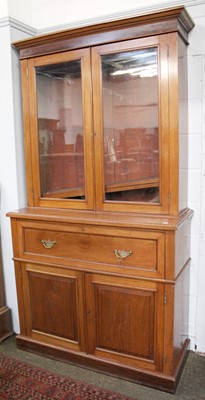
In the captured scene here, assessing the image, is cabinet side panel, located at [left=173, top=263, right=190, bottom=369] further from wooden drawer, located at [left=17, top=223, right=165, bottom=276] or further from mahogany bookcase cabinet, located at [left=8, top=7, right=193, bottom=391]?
wooden drawer, located at [left=17, top=223, right=165, bottom=276]

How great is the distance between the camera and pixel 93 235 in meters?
2.01

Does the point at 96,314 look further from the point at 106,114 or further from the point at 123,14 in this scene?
the point at 123,14

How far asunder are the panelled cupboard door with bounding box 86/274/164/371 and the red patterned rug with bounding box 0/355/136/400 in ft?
0.67

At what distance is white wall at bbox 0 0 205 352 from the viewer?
2061 mm

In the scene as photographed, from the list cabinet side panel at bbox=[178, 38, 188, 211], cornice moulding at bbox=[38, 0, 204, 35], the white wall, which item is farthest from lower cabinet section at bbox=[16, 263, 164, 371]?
cornice moulding at bbox=[38, 0, 204, 35]

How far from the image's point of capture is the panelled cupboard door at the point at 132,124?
1889mm

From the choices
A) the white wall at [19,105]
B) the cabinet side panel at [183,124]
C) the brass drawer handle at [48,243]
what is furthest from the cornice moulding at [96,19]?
the brass drawer handle at [48,243]

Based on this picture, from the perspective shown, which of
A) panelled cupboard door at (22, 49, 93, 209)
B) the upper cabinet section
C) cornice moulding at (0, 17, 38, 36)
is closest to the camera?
the upper cabinet section

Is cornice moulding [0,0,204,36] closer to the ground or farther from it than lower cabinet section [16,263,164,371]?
farther from it

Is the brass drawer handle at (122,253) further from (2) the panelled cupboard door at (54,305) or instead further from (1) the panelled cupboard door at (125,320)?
(2) the panelled cupboard door at (54,305)

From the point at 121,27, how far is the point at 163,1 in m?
0.42

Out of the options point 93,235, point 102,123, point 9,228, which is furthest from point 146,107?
point 9,228

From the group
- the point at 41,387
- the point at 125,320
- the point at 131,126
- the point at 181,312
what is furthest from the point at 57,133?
the point at 41,387

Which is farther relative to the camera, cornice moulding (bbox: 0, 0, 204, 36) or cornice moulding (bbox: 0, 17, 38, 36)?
cornice moulding (bbox: 0, 17, 38, 36)
